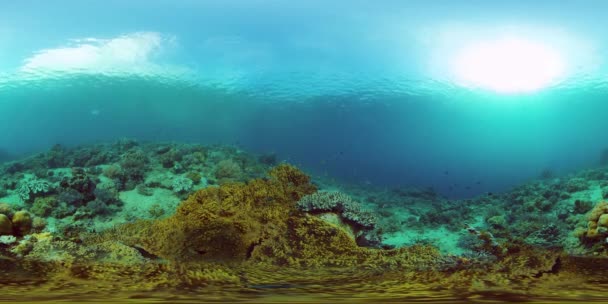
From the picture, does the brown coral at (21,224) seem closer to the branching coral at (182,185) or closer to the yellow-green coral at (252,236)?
the yellow-green coral at (252,236)

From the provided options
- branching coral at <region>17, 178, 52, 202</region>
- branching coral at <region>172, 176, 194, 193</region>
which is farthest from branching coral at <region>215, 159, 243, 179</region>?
branching coral at <region>17, 178, 52, 202</region>

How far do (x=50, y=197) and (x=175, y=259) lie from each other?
5.34 meters

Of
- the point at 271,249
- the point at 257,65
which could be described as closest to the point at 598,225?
the point at 271,249

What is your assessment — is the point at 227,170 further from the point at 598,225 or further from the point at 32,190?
the point at 598,225

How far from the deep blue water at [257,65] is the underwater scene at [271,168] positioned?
0.60 ft

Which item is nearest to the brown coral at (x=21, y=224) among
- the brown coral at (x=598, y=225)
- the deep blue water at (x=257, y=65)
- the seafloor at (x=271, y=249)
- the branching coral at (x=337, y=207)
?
the seafloor at (x=271, y=249)

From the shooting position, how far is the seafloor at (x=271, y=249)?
4.56 metres

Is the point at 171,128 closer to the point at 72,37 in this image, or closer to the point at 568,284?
the point at 72,37

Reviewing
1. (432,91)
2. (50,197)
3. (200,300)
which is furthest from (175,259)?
(432,91)

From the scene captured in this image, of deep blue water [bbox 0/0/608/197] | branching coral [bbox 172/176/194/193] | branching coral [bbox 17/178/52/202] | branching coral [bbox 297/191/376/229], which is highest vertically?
deep blue water [bbox 0/0/608/197]

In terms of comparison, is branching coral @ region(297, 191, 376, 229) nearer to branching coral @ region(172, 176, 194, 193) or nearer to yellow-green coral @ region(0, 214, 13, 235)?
branching coral @ region(172, 176, 194, 193)

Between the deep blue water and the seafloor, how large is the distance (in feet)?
37.9

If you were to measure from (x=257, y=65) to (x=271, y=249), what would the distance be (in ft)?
76.1

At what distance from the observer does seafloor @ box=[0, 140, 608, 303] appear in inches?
179
